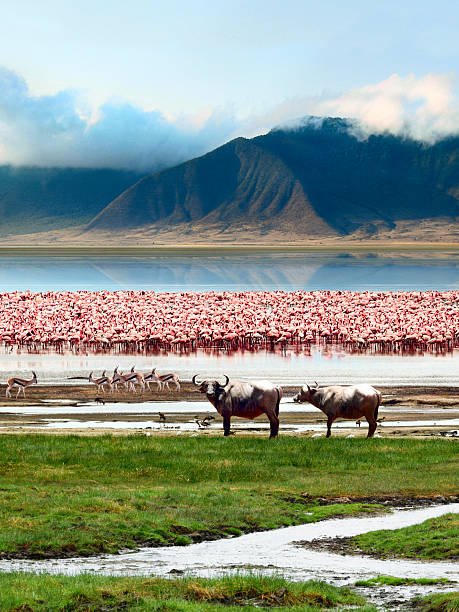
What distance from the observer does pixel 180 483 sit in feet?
78.8

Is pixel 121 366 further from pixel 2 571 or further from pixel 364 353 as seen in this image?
pixel 2 571

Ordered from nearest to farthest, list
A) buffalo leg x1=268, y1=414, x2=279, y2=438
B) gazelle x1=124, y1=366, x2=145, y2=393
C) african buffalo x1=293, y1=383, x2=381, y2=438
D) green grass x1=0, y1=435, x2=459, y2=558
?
green grass x1=0, y1=435, x2=459, y2=558
buffalo leg x1=268, y1=414, x2=279, y2=438
african buffalo x1=293, y1=383, x2=381, y2=438
gazelle x1=124, y1=366, x2=145, y2=393

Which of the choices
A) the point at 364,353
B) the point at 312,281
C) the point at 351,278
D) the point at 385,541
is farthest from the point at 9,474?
the point at 351,278

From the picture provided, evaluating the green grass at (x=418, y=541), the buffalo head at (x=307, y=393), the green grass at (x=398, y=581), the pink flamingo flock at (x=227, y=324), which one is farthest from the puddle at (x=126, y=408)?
the green grass at (x=398, y=581)

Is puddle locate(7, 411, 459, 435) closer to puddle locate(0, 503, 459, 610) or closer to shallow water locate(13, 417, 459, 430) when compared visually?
shallow water locate(13, 417, 459, 430)

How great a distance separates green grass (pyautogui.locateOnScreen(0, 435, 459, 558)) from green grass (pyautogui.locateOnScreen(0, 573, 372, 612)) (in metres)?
2.81

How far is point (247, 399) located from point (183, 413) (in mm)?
5926

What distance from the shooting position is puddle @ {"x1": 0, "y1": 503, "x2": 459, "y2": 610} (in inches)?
644

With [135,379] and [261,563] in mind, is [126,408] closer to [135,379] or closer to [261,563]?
[135,379]

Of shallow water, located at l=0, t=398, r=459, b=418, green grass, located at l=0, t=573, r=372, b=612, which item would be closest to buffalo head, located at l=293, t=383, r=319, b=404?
shallow water, located at l=0, t=398, r=459, b=418

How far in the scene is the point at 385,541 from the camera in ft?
59.7

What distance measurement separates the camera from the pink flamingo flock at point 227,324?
181ft

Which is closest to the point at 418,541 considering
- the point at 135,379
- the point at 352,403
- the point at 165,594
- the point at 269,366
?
the point at 165,594

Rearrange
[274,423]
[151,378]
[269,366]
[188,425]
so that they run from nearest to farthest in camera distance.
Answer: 1. [274,423]
2. [188,425]
3. [151,378]
4. [269,366]
